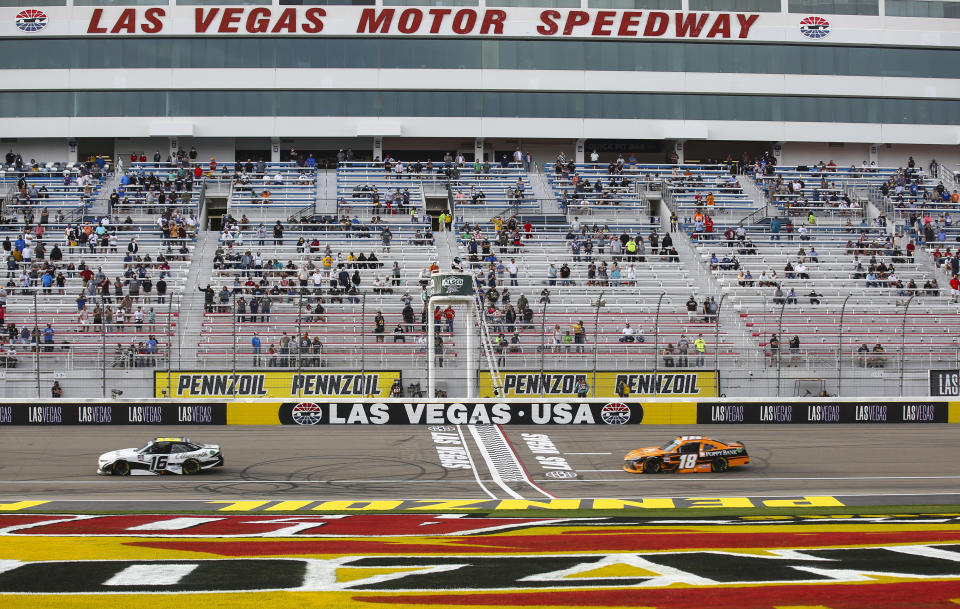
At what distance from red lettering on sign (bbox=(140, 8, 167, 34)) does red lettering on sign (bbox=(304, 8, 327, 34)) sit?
265 inches

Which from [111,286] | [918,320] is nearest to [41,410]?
[111,286]

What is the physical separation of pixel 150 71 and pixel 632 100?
2307 centimetres

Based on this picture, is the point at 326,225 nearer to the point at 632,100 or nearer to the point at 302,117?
the point at 302,117

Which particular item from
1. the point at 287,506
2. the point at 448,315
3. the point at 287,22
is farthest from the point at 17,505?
the point at 287,22

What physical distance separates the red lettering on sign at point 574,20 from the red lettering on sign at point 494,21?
9.91 ft

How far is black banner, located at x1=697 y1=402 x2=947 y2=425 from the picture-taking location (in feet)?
99.9

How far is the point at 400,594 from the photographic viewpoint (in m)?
10.7

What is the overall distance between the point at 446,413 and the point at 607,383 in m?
5.76

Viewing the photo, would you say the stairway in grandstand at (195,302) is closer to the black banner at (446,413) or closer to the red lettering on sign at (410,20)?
the black banner at (446,413)

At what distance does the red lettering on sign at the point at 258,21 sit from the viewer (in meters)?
48.9

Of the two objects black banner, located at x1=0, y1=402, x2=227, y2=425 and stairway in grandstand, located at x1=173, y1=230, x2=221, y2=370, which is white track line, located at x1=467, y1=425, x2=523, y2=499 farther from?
stairway in grandstand, located at x1=173, y1=230, x2=221, y2=370

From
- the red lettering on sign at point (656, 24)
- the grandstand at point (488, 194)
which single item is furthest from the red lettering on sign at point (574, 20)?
the red lettering on sign at point (656, 24)

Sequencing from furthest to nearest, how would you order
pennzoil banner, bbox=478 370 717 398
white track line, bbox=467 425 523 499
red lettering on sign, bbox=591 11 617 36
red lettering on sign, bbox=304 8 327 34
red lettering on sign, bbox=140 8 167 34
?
red lettering on sign, bbox=591 11 617 36
red lettering on sign, bbox=304 8 327 34
red lettering on sign, bbox=140 8 167 34
pennzoil banner, bbox=478 370 717 398
white track line, bbox=467 425 523 499

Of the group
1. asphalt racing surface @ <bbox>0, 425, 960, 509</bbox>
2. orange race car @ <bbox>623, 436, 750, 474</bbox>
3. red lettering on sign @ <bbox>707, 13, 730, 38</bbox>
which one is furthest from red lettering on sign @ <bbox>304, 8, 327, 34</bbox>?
orange race car @ <bbox>623, 436, 750, 474</bbox>
